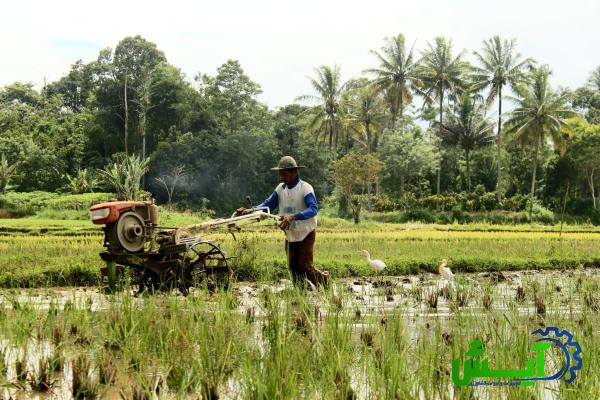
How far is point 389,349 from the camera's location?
3910mm

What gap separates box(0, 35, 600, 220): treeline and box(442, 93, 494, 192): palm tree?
83 millimetres

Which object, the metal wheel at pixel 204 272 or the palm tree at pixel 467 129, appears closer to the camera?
the metal wheel at pixel 204 272

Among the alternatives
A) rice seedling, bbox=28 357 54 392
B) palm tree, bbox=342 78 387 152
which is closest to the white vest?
rice seedling, bbox=28 357 54 392

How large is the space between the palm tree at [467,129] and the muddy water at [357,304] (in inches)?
1185

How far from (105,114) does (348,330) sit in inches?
1544

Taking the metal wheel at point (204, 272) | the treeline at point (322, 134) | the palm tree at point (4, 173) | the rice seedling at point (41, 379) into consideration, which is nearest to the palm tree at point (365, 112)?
the treeline at point (322, 134)

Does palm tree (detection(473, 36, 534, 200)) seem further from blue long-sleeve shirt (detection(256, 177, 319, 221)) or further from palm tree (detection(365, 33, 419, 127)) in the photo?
blue long-sleeve shirt (detection(256, 177, 319, 221))

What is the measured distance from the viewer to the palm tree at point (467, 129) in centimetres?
4150

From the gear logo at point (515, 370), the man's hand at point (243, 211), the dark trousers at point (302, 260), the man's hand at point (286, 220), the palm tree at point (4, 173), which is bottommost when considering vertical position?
the gear logo at point (515, 370)

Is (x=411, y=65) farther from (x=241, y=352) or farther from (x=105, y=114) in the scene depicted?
(x=241, y=352)

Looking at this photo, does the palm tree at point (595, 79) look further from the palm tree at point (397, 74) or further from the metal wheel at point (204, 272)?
the metal wheel at point (204, 272)

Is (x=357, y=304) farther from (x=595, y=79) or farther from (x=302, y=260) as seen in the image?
(x=595, y=79)

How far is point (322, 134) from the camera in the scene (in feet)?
143

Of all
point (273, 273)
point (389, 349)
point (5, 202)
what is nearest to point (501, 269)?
point (273, 273)
